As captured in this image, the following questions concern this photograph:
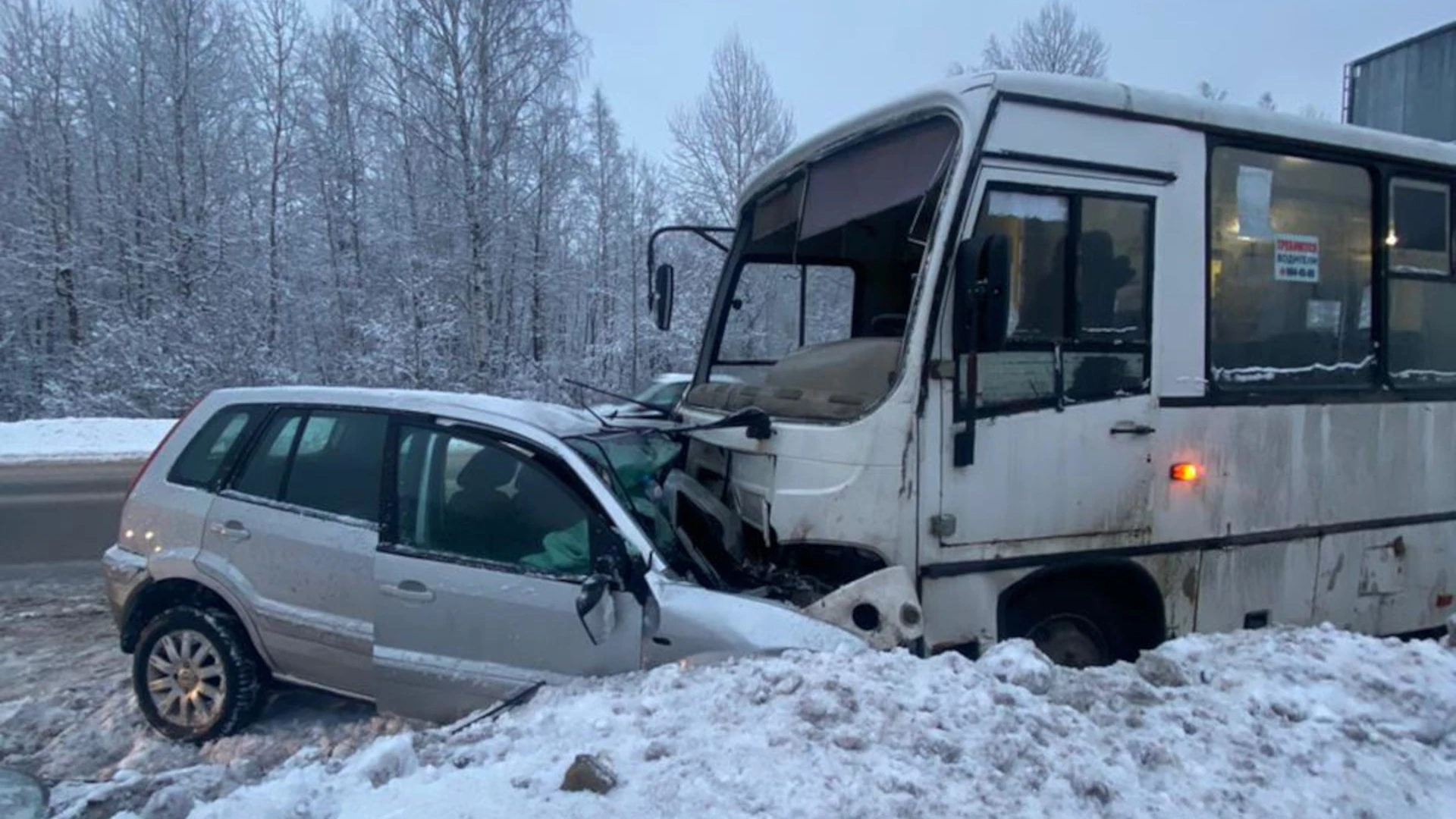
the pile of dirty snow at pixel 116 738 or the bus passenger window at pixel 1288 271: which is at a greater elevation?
the bus passenger window at pixel 1288 271

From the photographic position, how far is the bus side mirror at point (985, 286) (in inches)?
140

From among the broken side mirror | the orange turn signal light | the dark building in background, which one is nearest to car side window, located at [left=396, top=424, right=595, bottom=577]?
the broken side mirror

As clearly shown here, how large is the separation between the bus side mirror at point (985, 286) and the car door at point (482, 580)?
5.87 feet

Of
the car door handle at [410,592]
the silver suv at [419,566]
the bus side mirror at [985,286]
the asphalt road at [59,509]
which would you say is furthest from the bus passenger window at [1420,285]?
the asphalt road at [59,509]

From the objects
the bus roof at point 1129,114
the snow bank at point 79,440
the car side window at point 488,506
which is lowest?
the snow bank at point 79,440

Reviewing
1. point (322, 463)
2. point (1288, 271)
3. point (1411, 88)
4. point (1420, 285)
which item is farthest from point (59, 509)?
point (1411, 88)

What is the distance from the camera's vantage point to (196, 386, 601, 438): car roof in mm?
4137

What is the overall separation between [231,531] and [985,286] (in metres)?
3.71

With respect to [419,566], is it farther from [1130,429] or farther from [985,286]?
[1130,429]

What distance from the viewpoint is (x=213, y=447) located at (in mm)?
4617

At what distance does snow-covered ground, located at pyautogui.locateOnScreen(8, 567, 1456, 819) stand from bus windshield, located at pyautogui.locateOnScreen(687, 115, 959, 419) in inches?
53.6

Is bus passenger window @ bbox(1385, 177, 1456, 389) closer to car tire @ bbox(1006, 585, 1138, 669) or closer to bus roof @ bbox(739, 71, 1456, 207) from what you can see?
bus roof @ bbox(739, 71, 1456, 207)

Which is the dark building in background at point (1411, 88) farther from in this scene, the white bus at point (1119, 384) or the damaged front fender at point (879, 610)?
the damaged front fender at point (879, 610)

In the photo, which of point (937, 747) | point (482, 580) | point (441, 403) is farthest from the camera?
point (441, 403)
